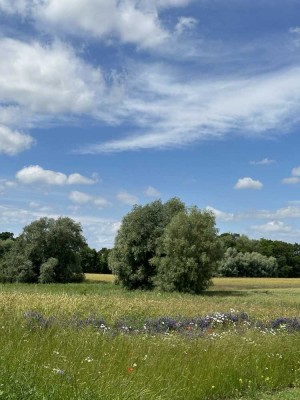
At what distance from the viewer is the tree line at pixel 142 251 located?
56.0m

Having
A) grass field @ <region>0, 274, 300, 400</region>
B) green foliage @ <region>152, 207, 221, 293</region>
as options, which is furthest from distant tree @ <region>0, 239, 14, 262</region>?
grass field @ <region>0, 274, 300, 400</region>

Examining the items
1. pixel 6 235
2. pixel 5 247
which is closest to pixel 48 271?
pixel 5 247

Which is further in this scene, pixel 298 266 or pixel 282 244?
pixel 282 244

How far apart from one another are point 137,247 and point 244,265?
4808cm

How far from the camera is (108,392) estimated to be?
22.0ft

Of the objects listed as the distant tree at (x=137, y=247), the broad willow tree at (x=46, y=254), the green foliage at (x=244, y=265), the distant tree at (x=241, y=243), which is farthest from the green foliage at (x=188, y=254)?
the distant tree at (x=241, y=243)

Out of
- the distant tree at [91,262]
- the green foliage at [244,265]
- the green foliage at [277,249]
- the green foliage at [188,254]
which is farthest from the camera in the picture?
the green foliage at [277,249]

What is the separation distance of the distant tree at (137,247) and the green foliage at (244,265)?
41.2m

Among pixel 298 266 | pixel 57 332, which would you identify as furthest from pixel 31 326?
pixel 298 266

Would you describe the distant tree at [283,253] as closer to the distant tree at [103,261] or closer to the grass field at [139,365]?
the distant tree at [103,261]

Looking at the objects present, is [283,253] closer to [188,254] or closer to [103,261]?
[103,261]

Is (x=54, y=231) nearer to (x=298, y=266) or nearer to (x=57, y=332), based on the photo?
(x=57, y=332)

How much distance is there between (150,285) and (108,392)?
56645 millimetres

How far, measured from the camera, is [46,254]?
76.4 metres
